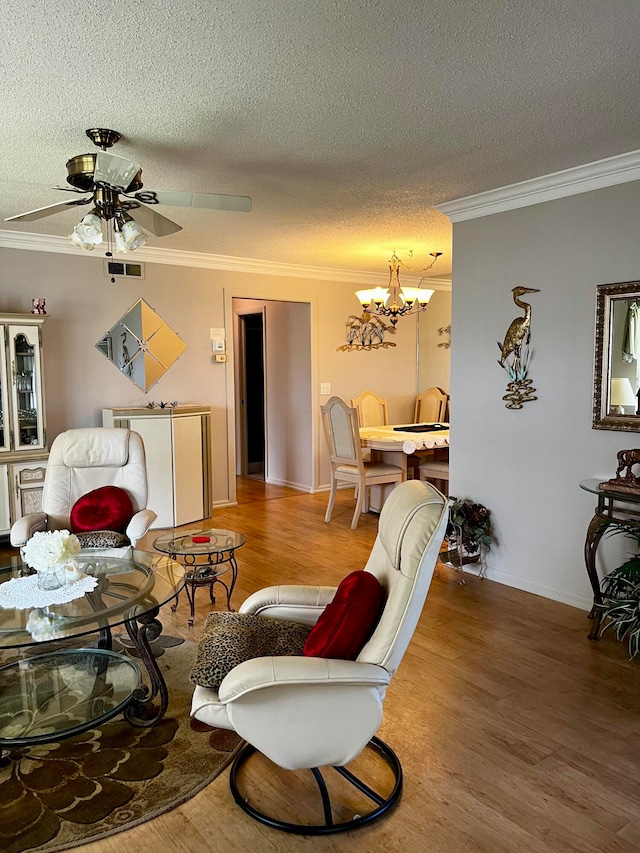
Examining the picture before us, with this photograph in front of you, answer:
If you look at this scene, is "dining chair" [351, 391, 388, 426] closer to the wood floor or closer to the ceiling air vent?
the ceiling air vent

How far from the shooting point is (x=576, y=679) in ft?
9.19

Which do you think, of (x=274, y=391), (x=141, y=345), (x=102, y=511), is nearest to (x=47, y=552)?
(x=102, y=511)

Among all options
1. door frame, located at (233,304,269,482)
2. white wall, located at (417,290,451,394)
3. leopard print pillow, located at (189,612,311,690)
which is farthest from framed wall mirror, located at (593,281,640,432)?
door frame, located at (233,304,269,482)

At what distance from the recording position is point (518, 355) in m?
3.86

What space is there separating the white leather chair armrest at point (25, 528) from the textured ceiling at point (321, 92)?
1869mm

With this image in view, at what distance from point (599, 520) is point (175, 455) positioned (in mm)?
3464

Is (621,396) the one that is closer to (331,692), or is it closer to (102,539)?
(331,692)

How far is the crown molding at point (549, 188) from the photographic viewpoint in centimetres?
325

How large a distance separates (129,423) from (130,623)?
2.96 meters

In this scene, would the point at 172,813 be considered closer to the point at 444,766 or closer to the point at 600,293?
the point at 444,766

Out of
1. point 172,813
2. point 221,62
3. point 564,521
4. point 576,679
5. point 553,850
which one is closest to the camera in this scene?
point 553,850

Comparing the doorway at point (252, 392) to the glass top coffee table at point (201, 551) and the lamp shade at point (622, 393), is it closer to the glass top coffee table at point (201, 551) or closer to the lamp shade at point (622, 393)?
the glass top coffee table at point (201, 551)

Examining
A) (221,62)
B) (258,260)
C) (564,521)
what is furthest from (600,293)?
(258,260)

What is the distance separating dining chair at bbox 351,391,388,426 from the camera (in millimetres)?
6840
